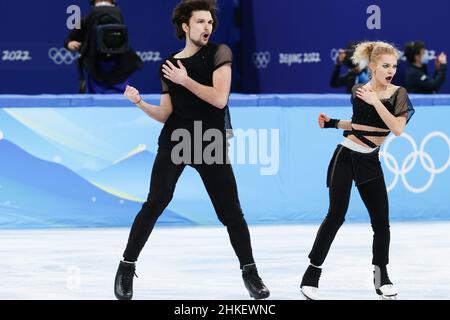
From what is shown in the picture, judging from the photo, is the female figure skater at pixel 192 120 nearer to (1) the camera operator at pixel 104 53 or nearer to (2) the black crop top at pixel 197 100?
(2) the black crop top at pixel 197 100

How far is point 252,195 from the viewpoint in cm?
1091

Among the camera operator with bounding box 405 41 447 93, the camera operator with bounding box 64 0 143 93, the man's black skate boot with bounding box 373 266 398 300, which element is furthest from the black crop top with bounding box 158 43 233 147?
the camera operator with bounding box 405 41 447 93

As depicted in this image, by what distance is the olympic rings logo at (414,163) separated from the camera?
11125 mm

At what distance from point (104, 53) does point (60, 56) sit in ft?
8.82

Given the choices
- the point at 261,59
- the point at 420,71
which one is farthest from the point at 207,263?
the point at 261,59

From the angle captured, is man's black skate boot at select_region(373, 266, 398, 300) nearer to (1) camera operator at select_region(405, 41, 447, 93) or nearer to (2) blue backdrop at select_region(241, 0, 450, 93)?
(1) camera operator at select_region(405, 41, 447, 93)

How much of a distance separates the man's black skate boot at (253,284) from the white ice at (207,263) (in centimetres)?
22

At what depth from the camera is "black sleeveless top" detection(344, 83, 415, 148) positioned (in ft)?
23.1

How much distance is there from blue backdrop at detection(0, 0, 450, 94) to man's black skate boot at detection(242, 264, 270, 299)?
7380 millimetres

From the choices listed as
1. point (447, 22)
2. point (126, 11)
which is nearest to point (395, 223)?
point (447, 22)

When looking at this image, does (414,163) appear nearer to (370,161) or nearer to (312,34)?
(312,34)

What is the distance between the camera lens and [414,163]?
441 inches

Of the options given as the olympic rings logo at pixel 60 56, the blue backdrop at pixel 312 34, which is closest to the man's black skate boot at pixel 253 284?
the blue backdrop at pixel 312 34
